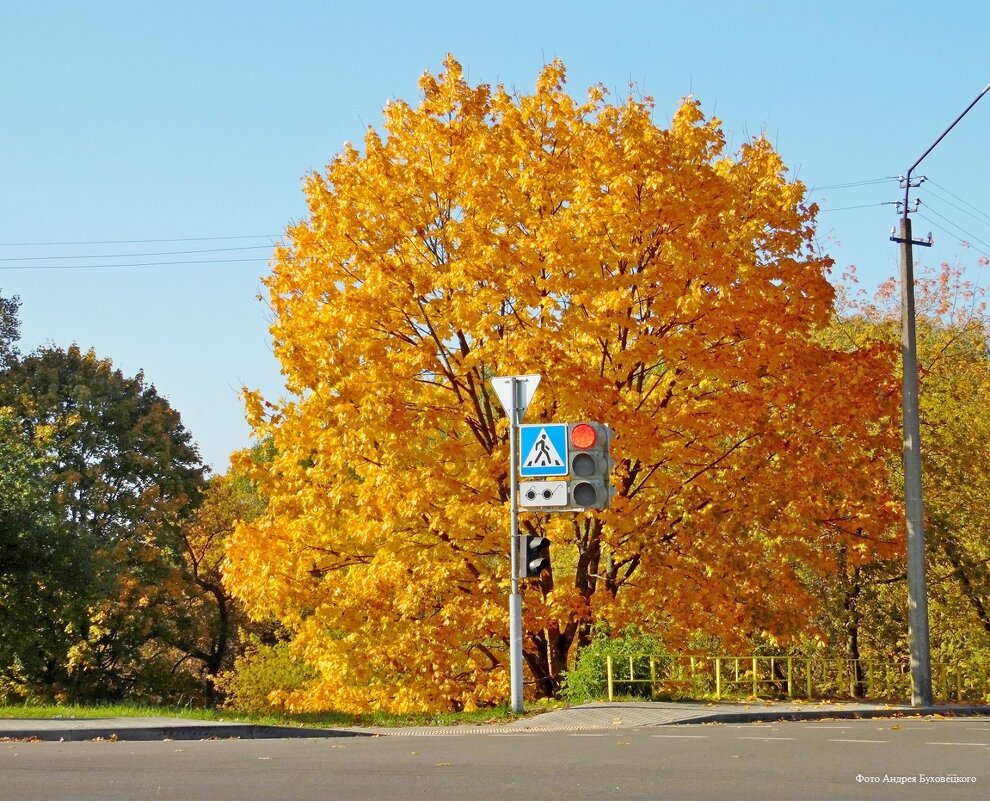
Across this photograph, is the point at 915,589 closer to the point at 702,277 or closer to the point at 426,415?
the point at 702,277

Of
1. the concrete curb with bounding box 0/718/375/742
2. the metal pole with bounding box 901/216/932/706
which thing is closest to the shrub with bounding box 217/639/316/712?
the metal pole with bounding box 901/216/932/706

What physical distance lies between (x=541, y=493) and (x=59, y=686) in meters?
31.2

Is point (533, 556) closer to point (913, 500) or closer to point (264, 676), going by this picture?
point (913, 500)

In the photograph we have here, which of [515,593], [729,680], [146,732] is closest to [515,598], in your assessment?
[515,593]

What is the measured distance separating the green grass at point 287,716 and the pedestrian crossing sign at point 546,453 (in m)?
3.25

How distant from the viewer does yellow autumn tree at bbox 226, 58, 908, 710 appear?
2205 centimetres

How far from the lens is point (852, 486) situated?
22.9 m

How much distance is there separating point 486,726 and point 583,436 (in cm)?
394

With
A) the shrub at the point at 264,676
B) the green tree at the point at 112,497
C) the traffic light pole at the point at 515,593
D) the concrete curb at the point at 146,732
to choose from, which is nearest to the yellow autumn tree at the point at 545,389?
the traffic light pole at the point at 515,593

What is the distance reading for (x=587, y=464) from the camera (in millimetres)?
17703

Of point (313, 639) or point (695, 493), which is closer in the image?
point (695, 493)

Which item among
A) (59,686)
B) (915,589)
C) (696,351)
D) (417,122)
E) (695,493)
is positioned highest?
(417,122)

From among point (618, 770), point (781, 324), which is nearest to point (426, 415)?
point (781, 324)

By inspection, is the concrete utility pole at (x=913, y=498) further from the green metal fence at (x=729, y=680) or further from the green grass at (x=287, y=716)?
the green grass at (x=287, y=716)
